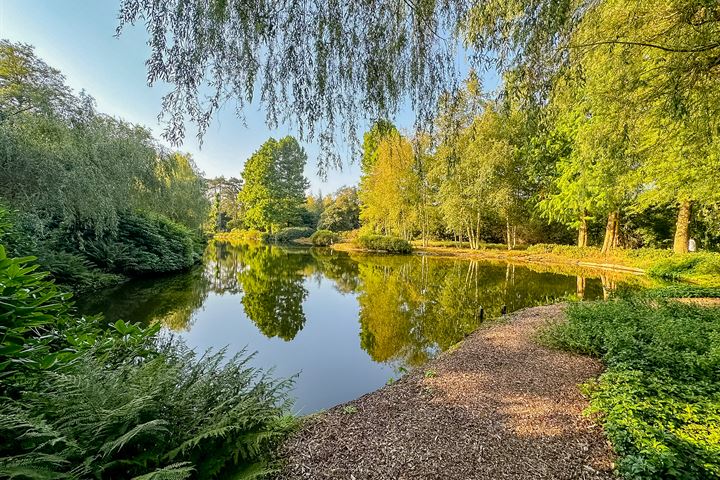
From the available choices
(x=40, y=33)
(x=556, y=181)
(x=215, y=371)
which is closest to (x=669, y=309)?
(x=215, y=371)

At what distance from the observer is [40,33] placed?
1897 mm

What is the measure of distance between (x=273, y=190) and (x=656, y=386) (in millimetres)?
32165

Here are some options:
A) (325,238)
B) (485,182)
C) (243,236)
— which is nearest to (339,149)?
(485,182)

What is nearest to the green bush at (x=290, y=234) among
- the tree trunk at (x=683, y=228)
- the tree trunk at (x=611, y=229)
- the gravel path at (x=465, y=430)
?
the tree trunk at (x=611, y=229)

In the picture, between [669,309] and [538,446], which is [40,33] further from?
[669,309]

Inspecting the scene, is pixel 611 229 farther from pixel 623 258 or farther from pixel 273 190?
pixel 273 190

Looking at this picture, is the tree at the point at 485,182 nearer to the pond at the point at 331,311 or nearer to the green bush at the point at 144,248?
the pond at the point at 331,311

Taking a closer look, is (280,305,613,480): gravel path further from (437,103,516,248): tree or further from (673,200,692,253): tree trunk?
(673,200,692,253): tree trunk

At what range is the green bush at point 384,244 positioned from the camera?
827 inches

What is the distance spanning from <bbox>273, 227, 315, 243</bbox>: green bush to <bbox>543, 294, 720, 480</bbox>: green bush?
100ft

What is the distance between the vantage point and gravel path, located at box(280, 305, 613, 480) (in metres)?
2.04

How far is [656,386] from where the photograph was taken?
2.57 m

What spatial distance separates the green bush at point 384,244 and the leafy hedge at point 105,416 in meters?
19.0

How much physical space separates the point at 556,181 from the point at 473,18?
16.9 m
